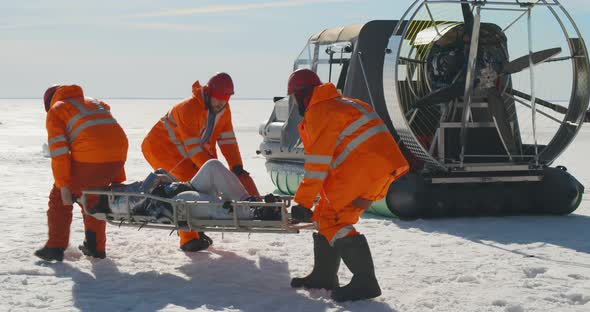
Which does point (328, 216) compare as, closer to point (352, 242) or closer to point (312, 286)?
point (352, 242)

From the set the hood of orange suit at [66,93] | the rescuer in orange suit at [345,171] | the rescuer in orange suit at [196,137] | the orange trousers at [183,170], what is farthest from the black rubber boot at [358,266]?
the hood of orange suit at [66,93]

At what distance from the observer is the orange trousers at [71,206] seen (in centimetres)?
586

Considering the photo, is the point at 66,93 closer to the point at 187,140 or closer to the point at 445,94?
the point at 187,140

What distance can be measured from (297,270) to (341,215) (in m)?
1.16

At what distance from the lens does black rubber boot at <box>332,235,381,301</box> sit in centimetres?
471

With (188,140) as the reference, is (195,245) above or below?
below

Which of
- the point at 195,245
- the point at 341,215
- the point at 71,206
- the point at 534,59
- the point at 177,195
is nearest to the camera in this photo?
the point at 341,215

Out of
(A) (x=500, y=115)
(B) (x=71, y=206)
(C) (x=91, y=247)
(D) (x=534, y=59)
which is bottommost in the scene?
(C) (x=91, y=247)

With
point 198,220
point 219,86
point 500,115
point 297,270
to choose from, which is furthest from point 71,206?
point 500,115

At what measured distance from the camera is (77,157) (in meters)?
5.86

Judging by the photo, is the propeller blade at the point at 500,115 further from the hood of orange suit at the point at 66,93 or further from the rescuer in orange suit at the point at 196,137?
the hood of orange suit at the point at 66,93

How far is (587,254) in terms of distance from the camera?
6.44m

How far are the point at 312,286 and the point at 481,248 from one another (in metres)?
2.11

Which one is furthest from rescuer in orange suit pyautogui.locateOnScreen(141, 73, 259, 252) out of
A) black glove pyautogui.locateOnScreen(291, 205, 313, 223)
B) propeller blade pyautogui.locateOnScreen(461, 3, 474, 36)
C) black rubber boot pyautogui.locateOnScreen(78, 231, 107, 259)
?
propeller blade pyautogui.locateOnScreen(461, 3, 474, 36)
